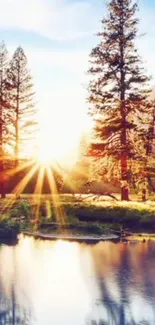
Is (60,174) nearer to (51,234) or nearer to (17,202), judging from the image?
(17,202)

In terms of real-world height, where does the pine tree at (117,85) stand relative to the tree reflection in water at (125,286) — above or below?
above

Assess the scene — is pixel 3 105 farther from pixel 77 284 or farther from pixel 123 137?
pixel 77 284

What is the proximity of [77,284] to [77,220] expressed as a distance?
11253mm

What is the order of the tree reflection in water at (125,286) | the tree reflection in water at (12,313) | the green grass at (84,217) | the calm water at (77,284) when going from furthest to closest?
the green grass at (84,217) → the calm water at (77,284) → the tree reflection in water at (125,286) → the tree reflection in water at (12,313)

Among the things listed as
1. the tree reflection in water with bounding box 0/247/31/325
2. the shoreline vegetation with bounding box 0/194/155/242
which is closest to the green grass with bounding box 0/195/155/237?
the shoreline vegetation with bounding box 0/194/155/242

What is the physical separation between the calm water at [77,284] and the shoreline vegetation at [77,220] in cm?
209

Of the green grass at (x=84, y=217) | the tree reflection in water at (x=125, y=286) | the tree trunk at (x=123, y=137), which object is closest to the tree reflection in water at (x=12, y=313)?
the tree reflection in water at (x=125, y=286)

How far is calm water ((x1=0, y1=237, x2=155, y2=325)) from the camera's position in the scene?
14.4 meters

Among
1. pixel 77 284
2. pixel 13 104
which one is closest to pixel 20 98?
pixel 13 104

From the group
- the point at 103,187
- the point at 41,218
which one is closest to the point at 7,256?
the point at 41,218

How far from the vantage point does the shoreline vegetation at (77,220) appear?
27328 millimetres

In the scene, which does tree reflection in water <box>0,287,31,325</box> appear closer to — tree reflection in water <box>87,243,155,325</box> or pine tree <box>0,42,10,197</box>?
tree reflection in water <box>87,243,155,325</box>

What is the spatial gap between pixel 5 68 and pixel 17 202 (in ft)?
57.8

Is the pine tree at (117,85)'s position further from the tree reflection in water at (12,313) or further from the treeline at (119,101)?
the tree reflection in water at (12,313)
